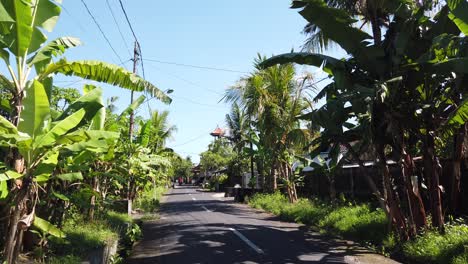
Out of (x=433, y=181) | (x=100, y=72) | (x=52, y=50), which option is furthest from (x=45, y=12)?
(x=433, y=181)

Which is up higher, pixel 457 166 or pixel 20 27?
pixel 20 27

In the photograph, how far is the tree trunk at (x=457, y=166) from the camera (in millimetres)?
9914

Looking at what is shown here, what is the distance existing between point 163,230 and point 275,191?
1101 centimetres

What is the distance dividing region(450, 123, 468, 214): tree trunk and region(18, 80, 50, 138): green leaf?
8675 millimetres

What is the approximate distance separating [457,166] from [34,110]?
936cm

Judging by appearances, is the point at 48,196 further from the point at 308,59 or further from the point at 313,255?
the point at 308,59

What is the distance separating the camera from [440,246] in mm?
8430

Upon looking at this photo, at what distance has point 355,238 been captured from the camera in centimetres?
1162

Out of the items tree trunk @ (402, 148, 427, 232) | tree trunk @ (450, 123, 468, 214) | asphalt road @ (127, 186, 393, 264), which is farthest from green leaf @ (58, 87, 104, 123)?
tree trunk @ (450, 123, 468, 214)

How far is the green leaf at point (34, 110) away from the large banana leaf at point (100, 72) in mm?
1270

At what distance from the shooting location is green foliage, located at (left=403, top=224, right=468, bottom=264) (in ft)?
26.1

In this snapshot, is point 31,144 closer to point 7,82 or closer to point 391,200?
point 7,82

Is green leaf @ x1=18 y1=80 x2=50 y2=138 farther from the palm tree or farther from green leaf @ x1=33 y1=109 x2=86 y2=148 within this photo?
the palm tree

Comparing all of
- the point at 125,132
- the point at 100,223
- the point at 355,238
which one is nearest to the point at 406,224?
the point at 355,238
